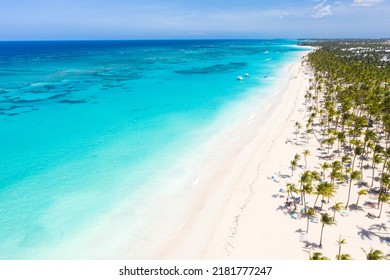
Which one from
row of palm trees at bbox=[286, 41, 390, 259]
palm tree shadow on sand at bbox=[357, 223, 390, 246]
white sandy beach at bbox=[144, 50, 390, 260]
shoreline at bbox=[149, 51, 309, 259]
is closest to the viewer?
white sandy beach at bbox=[144, 50, 390, 260]

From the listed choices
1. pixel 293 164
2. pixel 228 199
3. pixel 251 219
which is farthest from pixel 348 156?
pixel 251 219

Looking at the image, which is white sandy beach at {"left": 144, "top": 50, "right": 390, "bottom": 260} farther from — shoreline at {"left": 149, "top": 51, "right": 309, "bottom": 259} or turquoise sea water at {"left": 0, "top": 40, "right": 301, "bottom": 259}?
turquoise sea water at {"left": 0, "top": 40, "right": 301, "bottom": 259}

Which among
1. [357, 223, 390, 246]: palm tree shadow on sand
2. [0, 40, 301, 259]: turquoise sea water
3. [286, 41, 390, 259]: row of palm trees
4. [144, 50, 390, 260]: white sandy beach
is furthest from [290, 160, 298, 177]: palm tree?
[0, 40, 301, 259]: turquoise sea water

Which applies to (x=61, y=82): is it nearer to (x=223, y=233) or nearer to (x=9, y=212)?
(x=9, y=212)

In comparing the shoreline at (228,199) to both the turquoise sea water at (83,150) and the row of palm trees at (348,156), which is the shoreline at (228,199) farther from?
the turquoise sea water at (83,150)

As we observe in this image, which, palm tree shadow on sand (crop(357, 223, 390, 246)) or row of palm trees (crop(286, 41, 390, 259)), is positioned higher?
row of palm trees (crop(286, 41, 390, 259))

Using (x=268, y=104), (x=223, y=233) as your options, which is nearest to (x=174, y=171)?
(x=223, y=233)

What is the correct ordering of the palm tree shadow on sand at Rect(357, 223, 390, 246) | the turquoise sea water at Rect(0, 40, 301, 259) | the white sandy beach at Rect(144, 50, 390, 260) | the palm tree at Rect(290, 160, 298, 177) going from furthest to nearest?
the palm tree at Rect(290, 160, 298, 177) < the turquoise sea water at Rect(0, 40, 301, 259) < the palm tree shadow on sand at Rect(357, 223, 390, 246) < the white sandy beach at Rect(144, 50, 390, 260)
